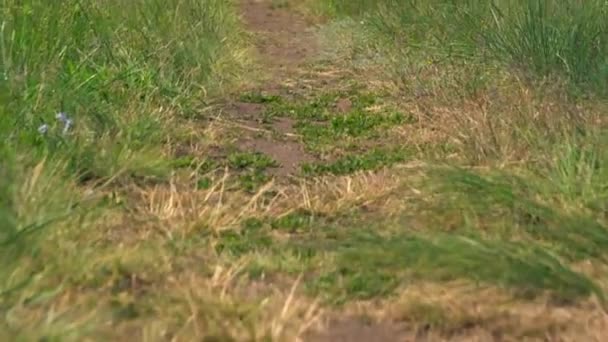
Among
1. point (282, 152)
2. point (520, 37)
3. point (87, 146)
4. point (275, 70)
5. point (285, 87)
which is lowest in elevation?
point (275, 70)

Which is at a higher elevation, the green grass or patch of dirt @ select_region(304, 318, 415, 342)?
patch of dirt @ select_region(304, 318, 415, 342)

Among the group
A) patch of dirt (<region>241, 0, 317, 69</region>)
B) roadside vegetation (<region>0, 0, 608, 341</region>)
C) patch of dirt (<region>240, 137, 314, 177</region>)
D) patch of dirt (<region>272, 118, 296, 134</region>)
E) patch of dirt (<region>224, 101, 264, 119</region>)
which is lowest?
patch of dirt (<region>241, 0, 317, 69</region>)

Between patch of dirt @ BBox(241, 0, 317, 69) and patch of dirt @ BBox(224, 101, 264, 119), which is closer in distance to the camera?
patch of dirt @ BBox(224, 101, 264, 119)

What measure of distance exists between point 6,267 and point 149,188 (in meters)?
1.65

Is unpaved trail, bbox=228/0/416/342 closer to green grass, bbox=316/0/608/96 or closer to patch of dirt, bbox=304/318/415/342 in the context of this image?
patch of dirt, bbox=304/318/415/342

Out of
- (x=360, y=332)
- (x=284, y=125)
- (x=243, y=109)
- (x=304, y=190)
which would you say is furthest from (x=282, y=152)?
(x=360, y=332)

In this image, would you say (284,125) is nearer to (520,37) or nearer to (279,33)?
(520,37)

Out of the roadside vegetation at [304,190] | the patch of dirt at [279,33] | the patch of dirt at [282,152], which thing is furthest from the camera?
the patch of dirt at [279,33]

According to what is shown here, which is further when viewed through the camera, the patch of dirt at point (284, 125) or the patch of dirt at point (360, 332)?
the patch of dirt at point (284, 125)

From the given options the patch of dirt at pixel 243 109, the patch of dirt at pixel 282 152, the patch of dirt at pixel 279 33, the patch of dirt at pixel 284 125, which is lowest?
the patch of dirt at pixel 279 33

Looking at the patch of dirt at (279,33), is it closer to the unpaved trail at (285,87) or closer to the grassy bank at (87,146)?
the unpaved trail at (285,87)

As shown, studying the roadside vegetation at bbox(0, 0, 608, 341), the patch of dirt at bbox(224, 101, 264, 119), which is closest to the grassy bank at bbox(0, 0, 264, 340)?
the roadside vegetation at bbox(0, 0, 608, 341)

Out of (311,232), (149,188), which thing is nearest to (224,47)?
(149,188)

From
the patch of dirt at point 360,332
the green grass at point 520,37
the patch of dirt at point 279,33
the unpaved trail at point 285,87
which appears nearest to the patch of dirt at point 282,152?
the unpaved trail at point 285,87
